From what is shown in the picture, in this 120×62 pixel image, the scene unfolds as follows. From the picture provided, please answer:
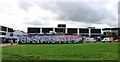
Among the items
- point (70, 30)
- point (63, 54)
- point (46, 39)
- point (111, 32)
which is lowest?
point (63, 54)

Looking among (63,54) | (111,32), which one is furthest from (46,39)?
(111,32)

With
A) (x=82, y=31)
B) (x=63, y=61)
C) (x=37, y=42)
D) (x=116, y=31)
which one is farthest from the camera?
(x=82, y=31)

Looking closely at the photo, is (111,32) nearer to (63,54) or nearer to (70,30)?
(70,30)

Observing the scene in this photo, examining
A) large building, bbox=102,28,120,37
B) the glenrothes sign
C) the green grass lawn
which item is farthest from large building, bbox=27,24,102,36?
the green grass lawn

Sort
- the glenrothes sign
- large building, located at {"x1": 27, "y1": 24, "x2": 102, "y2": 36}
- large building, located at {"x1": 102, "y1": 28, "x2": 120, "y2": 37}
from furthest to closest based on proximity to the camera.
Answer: large building, located at {"x1": 27, "y1": 24, "x2": 102, "y2": 36} → large building, located at {"x1": 102, "y1": 28, "x2": 120, "y2": 37} → the glenrothes sign

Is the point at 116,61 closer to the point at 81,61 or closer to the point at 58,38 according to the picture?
the point at 81,61

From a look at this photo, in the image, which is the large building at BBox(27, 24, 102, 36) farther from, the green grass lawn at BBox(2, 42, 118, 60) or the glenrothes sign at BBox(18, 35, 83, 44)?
the green grass lawn at BBox(2, 42, 118, 60)

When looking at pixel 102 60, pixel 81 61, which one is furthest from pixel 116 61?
Answer: pixel 81 61

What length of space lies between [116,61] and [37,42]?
62652 millimetres

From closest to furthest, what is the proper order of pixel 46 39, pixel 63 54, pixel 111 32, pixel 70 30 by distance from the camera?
pixel 63 54 < pixel 46 39 < pixel 111 32 < pixel 70 30

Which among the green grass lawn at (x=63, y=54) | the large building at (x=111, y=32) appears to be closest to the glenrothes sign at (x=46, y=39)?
the green grass lawn at (x=63, y=54)

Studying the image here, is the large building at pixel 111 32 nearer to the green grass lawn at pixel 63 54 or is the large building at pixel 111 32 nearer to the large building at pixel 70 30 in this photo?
the large building at pixel 70 30

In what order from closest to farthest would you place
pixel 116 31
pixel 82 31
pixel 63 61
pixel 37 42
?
pixel 63 61 < pixel 37 42 < pixel 116 31 < pixel 82 31

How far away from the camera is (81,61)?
20.4m
